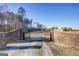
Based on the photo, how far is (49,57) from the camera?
143cm

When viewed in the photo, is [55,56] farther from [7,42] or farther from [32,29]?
[7,42]

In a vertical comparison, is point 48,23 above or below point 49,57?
above

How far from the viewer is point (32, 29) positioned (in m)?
1.45

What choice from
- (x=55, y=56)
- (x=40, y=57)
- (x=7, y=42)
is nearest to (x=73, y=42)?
(x=55, y=56)

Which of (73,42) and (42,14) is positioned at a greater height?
(42,14)

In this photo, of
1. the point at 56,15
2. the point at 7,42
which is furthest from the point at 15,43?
the point at 56,15

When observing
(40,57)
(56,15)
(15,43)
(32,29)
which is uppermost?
(56,15)

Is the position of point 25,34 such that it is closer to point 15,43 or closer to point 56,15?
point 15,43

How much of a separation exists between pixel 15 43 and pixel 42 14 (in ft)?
1.10

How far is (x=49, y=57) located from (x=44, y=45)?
109 millimetres

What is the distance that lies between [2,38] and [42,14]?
1.29 feet

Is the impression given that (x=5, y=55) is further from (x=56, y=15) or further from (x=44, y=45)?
(x=56, y=15)

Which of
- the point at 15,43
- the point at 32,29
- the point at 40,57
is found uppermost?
the point at 32,29

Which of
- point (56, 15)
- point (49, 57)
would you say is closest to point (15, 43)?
point (49, 57)
